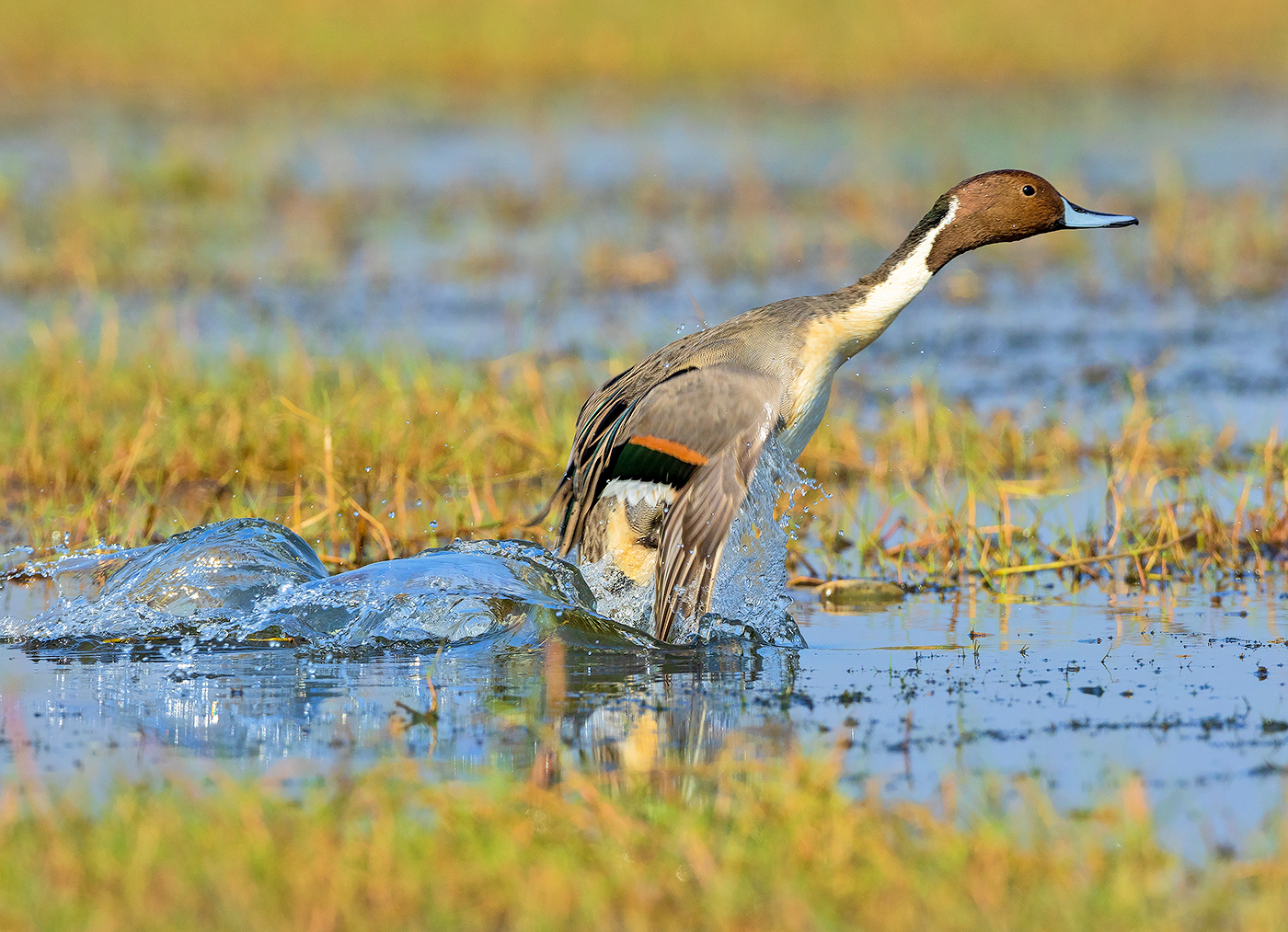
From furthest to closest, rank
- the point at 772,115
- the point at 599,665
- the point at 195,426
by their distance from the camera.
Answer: the point at 772,115 < the point at 195,426 < the point at 599,665

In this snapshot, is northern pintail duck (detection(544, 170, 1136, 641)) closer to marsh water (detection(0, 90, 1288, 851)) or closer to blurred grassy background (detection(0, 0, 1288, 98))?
marsh water (detection(0, 90, 1288, 851))

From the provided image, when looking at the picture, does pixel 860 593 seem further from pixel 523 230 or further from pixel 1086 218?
pixel 523 230

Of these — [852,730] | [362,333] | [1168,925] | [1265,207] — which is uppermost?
[1265,207]

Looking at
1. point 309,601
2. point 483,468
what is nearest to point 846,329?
point 309,601

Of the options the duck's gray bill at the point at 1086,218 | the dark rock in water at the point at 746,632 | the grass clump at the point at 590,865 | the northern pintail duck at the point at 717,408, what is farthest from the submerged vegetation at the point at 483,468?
the grass clump at the point at 590,865

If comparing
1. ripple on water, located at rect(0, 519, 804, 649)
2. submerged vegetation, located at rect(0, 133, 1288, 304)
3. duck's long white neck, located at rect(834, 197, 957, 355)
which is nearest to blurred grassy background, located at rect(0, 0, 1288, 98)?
submerged vegetation, located at rect(0, 133, 1288, 304)

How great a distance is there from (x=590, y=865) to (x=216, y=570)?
7.57 ft

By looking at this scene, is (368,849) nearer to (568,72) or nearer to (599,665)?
(599,665)

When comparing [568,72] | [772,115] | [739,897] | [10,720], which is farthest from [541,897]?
[568,72]

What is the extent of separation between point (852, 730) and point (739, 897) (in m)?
1.07

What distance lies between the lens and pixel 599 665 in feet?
14.9

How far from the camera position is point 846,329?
500 centimetres

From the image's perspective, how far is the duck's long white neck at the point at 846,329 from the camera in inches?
194

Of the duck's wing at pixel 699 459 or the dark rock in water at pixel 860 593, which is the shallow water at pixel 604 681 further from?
the duck's wing at pixel 699 459
